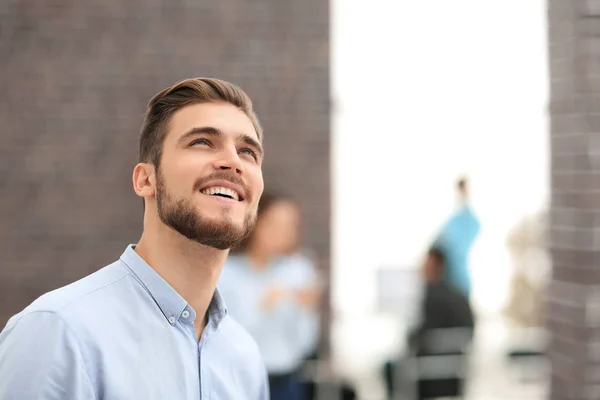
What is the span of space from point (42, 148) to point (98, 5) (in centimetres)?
87

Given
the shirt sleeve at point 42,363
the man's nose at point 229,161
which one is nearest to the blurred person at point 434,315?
the man's nose at point 229,161

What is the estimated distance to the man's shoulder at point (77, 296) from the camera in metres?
1.20

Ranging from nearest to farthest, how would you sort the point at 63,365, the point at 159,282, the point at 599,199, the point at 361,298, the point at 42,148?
1. the point at 63,365
2. the point at 159,282
3. the point at 599,199
4. the point at 42,148
5. the point at 361,298

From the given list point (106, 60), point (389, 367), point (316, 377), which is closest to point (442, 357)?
point (389, 367)

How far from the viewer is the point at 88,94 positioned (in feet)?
13.2

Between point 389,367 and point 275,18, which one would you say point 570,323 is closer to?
point 389,367

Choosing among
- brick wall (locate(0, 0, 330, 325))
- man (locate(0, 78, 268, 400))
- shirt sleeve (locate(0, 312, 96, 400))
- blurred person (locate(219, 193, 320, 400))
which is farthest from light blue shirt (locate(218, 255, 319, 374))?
shirt sleeve (locate(0, 312, 96, 400))

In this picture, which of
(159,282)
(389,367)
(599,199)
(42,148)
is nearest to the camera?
(159,282)

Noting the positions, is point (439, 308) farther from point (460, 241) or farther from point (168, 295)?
point (168, 295)

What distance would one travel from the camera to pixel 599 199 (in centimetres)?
271

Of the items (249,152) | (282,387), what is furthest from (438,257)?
(249,152)

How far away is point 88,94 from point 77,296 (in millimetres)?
2981

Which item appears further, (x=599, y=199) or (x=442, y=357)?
(x=442, y=357)

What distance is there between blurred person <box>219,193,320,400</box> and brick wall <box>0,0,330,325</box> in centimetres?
95
